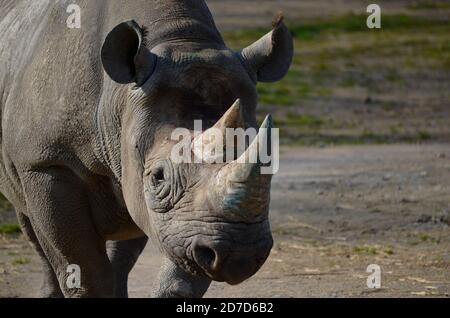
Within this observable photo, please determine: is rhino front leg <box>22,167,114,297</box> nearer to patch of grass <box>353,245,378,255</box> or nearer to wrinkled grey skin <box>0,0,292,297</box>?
wrinkled grey skin <box>0,0,292,297</box>

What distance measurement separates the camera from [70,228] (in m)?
7.16

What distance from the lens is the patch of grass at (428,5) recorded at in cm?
3131

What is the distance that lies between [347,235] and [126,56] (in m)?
4.09

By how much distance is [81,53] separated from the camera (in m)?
7.02

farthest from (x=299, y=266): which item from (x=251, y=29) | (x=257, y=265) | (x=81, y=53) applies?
(x=251, y=29)

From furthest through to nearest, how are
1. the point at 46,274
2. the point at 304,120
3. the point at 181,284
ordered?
the point at 304,120 → the point at 46,274 → the point at 181,284

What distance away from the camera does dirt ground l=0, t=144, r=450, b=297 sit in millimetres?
8793

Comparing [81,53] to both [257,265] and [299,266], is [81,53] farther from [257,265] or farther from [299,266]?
[299,266]

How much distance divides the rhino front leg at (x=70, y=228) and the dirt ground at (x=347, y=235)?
1454 millimetres

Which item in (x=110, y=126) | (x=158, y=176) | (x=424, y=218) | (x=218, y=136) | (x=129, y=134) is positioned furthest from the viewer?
(x=424, y=218)

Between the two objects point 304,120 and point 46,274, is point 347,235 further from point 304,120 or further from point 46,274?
point 304,120

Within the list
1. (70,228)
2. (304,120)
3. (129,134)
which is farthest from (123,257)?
(304,120)

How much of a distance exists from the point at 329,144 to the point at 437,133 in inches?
58.2

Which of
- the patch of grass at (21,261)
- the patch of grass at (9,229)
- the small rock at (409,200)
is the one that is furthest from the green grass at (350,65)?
the patch of grass at (21,261)
